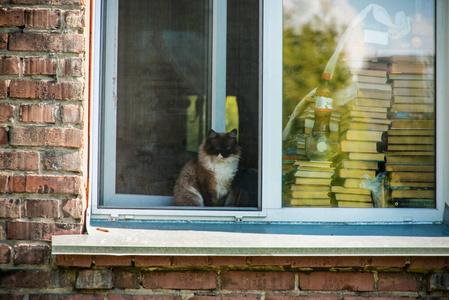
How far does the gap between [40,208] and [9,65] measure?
663 mm

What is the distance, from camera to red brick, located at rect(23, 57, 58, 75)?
187 centimetres

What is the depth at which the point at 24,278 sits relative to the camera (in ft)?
6.14

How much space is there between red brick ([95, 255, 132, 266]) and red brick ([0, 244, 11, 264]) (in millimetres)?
397

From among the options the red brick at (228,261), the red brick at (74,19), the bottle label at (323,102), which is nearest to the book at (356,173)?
the bottle label at (323,102)

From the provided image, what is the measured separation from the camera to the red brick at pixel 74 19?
6.21 feet

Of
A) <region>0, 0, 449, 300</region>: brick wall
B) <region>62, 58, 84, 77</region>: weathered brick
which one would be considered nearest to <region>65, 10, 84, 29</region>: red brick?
<region>0, 0, 449, 300</region>: brick wall

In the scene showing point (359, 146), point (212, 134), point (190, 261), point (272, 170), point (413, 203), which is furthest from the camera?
point (212, 134)

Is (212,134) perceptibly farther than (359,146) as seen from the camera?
Yes

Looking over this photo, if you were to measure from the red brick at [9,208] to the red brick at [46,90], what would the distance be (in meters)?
0.48

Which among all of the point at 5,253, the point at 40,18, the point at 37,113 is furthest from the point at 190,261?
the point at 40,18

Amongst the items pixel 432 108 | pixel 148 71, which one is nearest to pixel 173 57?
pixel 148 71

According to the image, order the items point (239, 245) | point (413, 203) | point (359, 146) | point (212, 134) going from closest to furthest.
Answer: point (239, 245)
point (413, 203)
point (359, 146)
point (212, 134)

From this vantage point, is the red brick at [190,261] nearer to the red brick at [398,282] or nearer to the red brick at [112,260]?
the red brick at [112,260]

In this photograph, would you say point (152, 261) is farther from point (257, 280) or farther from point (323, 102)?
point (323, 102)
